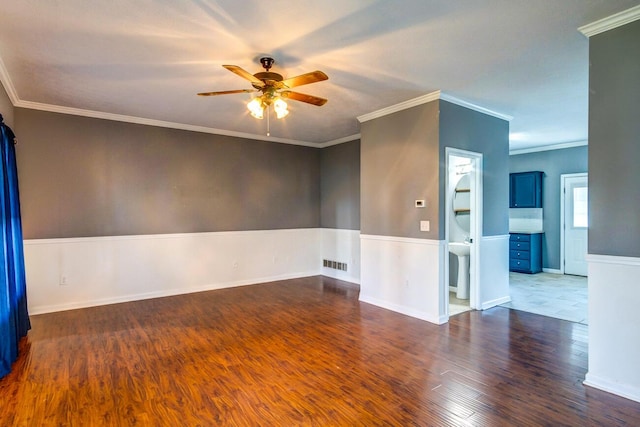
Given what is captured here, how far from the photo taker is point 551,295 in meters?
5.36

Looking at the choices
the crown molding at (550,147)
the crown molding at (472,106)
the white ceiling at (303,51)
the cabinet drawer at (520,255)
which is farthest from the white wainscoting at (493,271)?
the crown molding at (550,147)

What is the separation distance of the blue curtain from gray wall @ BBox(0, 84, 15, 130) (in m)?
0.27

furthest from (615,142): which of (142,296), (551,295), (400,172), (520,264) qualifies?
(142,296)

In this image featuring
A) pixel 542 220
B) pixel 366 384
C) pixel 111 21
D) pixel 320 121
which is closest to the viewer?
pixel 111 21

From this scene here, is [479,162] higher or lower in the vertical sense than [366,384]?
higher

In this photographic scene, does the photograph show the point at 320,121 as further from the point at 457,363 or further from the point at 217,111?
the point at 457,363

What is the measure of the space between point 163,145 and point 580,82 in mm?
5629

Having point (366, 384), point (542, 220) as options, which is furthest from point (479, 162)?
point (542, 220)

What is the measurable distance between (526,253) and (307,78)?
666cm

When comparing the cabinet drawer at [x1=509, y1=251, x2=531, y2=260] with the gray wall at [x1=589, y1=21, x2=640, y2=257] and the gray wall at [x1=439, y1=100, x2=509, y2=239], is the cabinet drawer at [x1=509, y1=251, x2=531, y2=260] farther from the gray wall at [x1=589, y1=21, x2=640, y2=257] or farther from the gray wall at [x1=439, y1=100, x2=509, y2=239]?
the gray wall at [x1=589, y1=21, x2=640, y2=257]

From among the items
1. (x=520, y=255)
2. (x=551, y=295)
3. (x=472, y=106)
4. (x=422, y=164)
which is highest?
(x=472, y=106)

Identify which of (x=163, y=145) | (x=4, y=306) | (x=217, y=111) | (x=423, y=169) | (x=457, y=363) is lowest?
(x=457, y=363)

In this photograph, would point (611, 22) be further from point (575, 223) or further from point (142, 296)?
point (142, 296)

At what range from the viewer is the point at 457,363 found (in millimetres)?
3027
